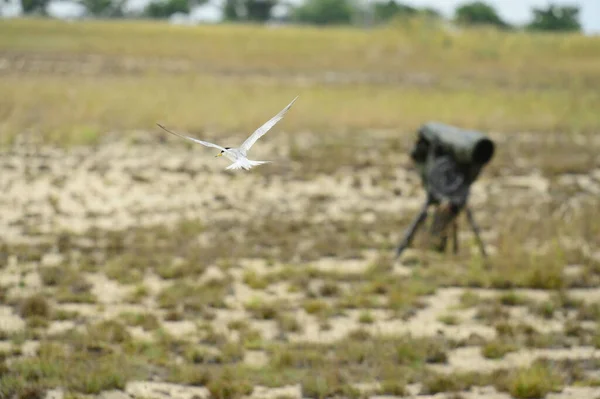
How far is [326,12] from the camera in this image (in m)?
100

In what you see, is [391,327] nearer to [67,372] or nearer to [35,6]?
[67,372]

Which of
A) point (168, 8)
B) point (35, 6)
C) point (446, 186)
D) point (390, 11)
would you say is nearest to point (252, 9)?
point (168, 8)

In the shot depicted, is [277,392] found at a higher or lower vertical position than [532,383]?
lower

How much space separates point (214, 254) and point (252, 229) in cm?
171

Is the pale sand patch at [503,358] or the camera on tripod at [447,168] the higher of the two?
the camera on tripod at [447,168]

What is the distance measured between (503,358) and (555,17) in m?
72.5

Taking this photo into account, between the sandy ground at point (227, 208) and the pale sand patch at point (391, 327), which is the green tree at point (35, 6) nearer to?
the sandy ground at point (227, 208)

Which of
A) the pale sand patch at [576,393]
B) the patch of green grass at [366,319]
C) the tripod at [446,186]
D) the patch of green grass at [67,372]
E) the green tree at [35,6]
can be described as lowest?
the patch of green grass at [67,372]

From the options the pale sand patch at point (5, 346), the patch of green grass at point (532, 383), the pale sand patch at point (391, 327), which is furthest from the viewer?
the pale sand patch at point (391, 327)

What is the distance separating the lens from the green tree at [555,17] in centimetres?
7519

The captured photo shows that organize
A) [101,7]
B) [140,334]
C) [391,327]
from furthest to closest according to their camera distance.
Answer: [101,7]
[391,327]
[140,334]

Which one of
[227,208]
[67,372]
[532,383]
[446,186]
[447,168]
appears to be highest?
[447,168]

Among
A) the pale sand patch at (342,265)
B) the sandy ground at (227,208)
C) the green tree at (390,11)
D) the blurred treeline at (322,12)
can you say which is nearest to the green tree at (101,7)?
the blurred treeline at (322,12)

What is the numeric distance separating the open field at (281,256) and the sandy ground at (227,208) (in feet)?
0.13
